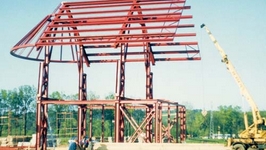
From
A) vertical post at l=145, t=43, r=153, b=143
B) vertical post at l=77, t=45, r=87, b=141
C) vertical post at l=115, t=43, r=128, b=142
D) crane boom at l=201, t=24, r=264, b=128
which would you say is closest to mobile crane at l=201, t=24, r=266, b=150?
crane boom at l=201, t=24, r=264, b=128

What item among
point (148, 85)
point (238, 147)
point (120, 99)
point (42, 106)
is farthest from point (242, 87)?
point (42, 106)

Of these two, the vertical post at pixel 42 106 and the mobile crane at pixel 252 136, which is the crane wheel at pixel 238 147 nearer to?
the mobile crane at pixel 252 136

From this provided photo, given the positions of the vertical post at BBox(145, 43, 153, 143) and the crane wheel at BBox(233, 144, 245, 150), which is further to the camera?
the vertical post at BBox(145, 43, 153, 143)

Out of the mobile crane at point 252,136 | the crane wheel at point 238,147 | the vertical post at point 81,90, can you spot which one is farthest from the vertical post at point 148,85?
the crane wheel at point 238,147

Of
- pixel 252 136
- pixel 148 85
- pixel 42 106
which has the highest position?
pixel 148 85

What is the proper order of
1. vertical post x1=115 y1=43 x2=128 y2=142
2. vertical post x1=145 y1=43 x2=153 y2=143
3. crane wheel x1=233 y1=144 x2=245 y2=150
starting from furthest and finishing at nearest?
vertical post x1=145 y1=43 x2=153 y2=143, crane wheel x1=233 y1=144 x2=245 y2=150, vertical post x1=115 y1=43 x2=128 y2=142

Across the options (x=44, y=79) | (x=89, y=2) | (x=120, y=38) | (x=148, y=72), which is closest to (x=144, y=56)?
(x=148, y=72)

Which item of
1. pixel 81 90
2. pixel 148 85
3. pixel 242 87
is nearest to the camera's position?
pixel 81 90

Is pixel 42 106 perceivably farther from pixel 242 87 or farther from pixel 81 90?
pixel 242 87

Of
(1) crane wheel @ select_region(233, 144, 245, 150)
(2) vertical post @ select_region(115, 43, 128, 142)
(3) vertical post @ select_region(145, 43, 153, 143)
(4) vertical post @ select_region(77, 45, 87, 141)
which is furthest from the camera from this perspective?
(4) vertical post @ select_region(77, 45, 87, 141)

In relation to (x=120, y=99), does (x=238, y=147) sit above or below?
below

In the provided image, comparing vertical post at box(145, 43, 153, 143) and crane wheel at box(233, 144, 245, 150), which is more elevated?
vertical post at box(145, 43, 153, 143)

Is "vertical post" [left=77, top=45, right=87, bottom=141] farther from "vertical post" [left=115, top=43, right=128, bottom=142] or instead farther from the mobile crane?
the mobile crane

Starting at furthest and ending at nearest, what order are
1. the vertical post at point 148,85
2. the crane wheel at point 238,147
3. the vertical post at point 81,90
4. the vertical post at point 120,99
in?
1. the vertical post at point 81,90
2. the vertical post at point 148,85
3. the crane wheel at point 238,147
4. the vertical post at point 120,99
